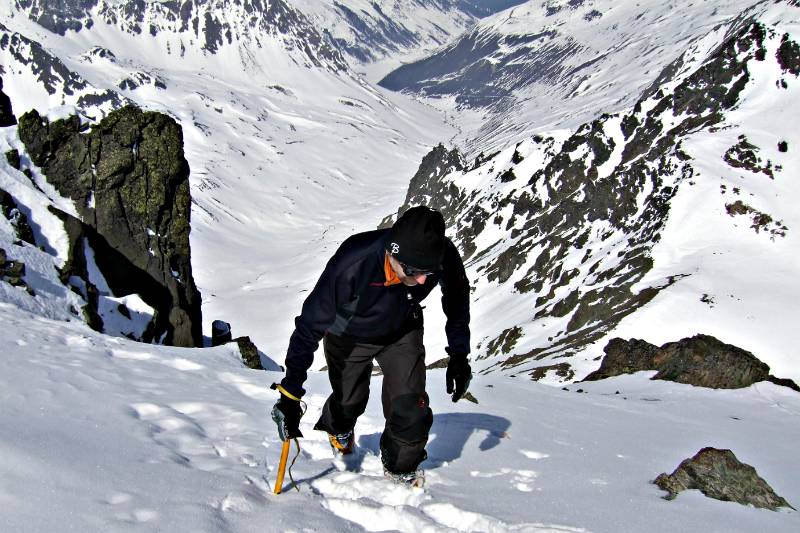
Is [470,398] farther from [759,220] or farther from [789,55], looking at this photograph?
[789,55]

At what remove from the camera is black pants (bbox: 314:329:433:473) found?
6.51m

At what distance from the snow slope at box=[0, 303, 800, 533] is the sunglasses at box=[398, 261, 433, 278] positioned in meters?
2.01

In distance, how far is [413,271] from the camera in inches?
240

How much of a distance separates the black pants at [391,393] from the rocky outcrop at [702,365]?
13730mm

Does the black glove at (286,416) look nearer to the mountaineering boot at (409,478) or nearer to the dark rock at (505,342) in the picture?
the mountaineering boot at (409,478)

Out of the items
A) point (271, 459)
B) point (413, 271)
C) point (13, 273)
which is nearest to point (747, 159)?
Result: point (13, 273)

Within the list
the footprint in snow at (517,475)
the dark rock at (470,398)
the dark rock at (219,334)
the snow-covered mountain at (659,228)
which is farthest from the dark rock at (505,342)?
the footprint in snow at (517,475)

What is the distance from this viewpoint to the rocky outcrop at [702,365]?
17.8m

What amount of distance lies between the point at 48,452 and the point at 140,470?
0.73m

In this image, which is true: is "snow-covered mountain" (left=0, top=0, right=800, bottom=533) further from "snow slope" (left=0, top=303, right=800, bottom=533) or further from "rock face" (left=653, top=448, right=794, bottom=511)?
"rock face" (left=653, top=448, right=794, bottom=511)

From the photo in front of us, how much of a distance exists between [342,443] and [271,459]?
30.8 inches

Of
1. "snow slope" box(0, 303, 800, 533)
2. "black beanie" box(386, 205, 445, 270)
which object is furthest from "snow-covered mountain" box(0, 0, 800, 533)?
"black beanie" box(386, 205, 445, 270)

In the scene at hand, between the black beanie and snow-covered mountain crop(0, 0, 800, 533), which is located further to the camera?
the black beanie

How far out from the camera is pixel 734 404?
587 inches
